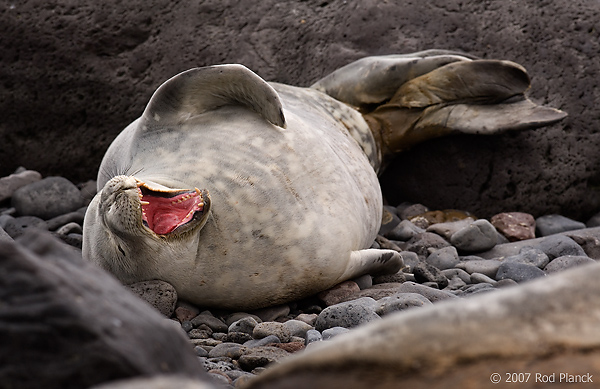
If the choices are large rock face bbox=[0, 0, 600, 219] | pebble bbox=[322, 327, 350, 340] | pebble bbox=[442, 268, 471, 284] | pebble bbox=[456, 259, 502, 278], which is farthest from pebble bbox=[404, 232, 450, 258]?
pebble bbox=[322, 327, 350, 340]

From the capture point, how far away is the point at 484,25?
18.4 feet

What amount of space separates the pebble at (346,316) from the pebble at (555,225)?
2.43m

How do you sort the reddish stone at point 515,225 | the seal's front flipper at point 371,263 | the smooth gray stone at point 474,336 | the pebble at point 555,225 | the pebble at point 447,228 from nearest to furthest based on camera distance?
the smooth gray stone at point 474,336 → the seal's front flipper at point 371,263 → the pebble at point 447,228 → the reddish stone at point 515,225 → the pebble at point 555,225

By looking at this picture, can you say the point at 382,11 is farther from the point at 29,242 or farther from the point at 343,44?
the point at 29,242

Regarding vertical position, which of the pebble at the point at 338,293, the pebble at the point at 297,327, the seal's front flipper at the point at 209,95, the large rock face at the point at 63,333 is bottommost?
the pebble at the point at 338,293

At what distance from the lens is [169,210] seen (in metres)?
3.13

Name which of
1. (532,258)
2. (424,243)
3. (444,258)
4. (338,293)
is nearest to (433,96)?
(424,243)

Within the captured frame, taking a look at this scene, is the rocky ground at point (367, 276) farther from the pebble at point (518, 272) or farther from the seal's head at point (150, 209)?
the seal's head at point (150, 209)

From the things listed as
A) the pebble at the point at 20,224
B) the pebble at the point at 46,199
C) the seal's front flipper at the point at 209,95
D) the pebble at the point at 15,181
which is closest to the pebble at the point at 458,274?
the seal's front flipper at the point at 209,95

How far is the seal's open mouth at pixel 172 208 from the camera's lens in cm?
302

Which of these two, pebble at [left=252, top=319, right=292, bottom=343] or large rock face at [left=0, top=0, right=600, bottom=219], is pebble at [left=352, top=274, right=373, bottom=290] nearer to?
pebble at [left=252, top=319, right=292, bottom=343]

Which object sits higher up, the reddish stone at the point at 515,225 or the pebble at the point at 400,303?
the pebble at the point at 400,303

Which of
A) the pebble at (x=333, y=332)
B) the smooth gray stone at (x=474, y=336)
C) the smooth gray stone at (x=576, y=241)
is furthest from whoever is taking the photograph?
the smooth gray stone at (x=576, y=241)

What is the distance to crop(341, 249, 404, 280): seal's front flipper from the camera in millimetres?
3662
